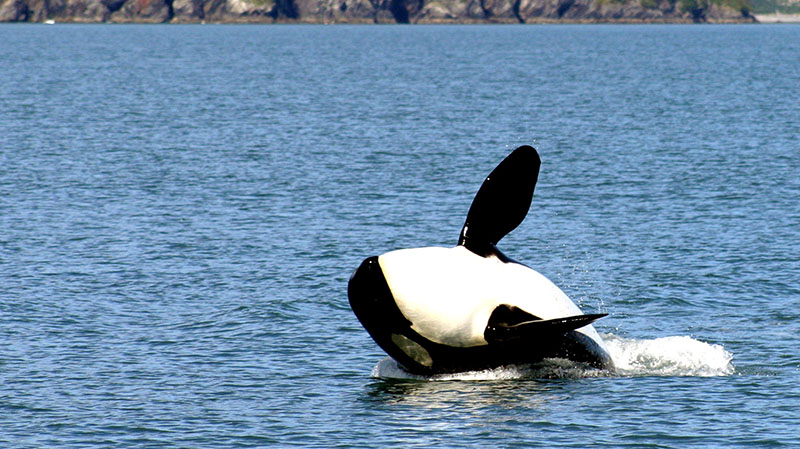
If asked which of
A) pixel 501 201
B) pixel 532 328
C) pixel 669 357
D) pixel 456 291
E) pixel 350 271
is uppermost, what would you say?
pixel 501 201

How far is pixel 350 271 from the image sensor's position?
35562mm

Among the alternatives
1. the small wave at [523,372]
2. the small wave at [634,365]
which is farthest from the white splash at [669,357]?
the small wave at [523,372]

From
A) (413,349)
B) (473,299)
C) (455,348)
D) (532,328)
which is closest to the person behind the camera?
(532,328)

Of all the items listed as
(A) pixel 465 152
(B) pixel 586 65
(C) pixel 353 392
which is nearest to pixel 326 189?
(A) pixel 465 152

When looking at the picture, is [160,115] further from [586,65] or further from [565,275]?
[586,65]

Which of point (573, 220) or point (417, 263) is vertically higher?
point (417, 263)

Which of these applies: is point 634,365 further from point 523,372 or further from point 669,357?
point 523,372

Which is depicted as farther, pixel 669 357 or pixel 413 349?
pixel 669 357

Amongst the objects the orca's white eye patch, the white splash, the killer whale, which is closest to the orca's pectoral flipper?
the killer whale

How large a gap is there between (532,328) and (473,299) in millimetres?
1082

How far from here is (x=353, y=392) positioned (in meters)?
23.6

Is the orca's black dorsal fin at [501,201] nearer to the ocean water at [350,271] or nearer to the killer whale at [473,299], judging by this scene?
the killer whale at [473,299]

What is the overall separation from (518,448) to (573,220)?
24990 millimetres

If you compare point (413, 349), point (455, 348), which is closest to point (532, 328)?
point (455, 348)
